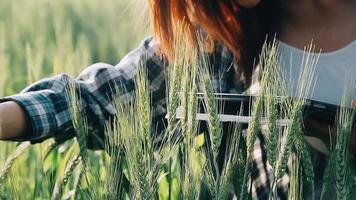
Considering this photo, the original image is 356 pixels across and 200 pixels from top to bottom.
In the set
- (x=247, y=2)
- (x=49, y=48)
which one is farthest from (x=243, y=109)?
(x=49, y=48)

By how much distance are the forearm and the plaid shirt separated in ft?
0.04

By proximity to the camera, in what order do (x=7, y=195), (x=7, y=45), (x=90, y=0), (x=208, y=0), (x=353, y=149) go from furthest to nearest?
(x=90, y=0) < (x=7, y=45) < (x=208, y=0) < (x=353, y=149) < (x=7, y=195)

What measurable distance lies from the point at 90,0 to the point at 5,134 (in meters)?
3.88

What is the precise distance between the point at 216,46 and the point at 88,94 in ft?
0.82

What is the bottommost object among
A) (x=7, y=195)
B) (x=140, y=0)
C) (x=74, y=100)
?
(x=7, y=195)

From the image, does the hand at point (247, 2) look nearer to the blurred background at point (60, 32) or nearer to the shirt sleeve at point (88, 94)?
the shirt sleeve at point (88, 94)

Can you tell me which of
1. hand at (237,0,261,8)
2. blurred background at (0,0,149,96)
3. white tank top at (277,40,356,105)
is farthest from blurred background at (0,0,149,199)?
white tank top at (277,40,356,105)

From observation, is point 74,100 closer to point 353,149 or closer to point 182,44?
point 182,44

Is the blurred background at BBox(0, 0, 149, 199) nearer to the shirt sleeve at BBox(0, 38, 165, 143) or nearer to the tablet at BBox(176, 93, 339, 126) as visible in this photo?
the shirt sleeve at BBox(0, 38, 165, 143)

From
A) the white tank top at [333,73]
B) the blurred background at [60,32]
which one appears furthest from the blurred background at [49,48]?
the white tank top at [333,73]

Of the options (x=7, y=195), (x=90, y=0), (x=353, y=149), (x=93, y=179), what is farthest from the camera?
(x=90, y=0)

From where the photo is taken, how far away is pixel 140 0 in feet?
5.90

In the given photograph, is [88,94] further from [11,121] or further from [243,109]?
[243,109]

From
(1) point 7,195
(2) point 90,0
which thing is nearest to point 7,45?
(2) point 90,0
